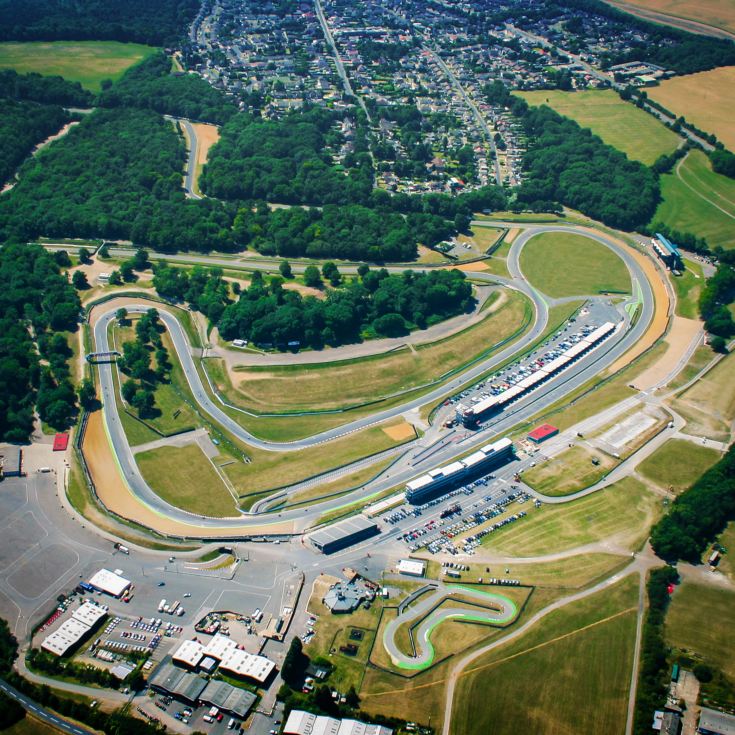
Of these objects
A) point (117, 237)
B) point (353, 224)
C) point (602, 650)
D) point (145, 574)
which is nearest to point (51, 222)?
point (117, 237)

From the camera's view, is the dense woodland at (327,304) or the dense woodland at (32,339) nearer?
the dense woodland at (32,339)

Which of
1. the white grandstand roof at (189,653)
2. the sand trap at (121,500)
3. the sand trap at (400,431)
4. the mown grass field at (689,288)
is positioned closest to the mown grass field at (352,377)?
the sand trap at (400,431)

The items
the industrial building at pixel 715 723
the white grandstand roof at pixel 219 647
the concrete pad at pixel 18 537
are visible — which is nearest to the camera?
the industrial building at pixel 715 723

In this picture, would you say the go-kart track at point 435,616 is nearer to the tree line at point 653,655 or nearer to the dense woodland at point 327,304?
the tree line at point 653,655

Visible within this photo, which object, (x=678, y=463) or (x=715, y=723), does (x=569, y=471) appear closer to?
(x=678, y=463)

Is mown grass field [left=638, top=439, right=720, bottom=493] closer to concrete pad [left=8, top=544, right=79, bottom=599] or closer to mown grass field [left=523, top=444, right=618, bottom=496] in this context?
mown grass field [left=523, top=444, right=618, bottom=496]

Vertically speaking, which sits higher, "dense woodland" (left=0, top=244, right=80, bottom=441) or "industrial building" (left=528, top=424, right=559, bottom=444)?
"industrial building" (left=528, top=424, right=559, bottom=444)

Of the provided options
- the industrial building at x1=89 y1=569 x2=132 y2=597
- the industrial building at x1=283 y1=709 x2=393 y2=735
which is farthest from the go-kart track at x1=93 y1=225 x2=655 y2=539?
the industrial building at x1=283 y1=709 x2=393 y2=735
